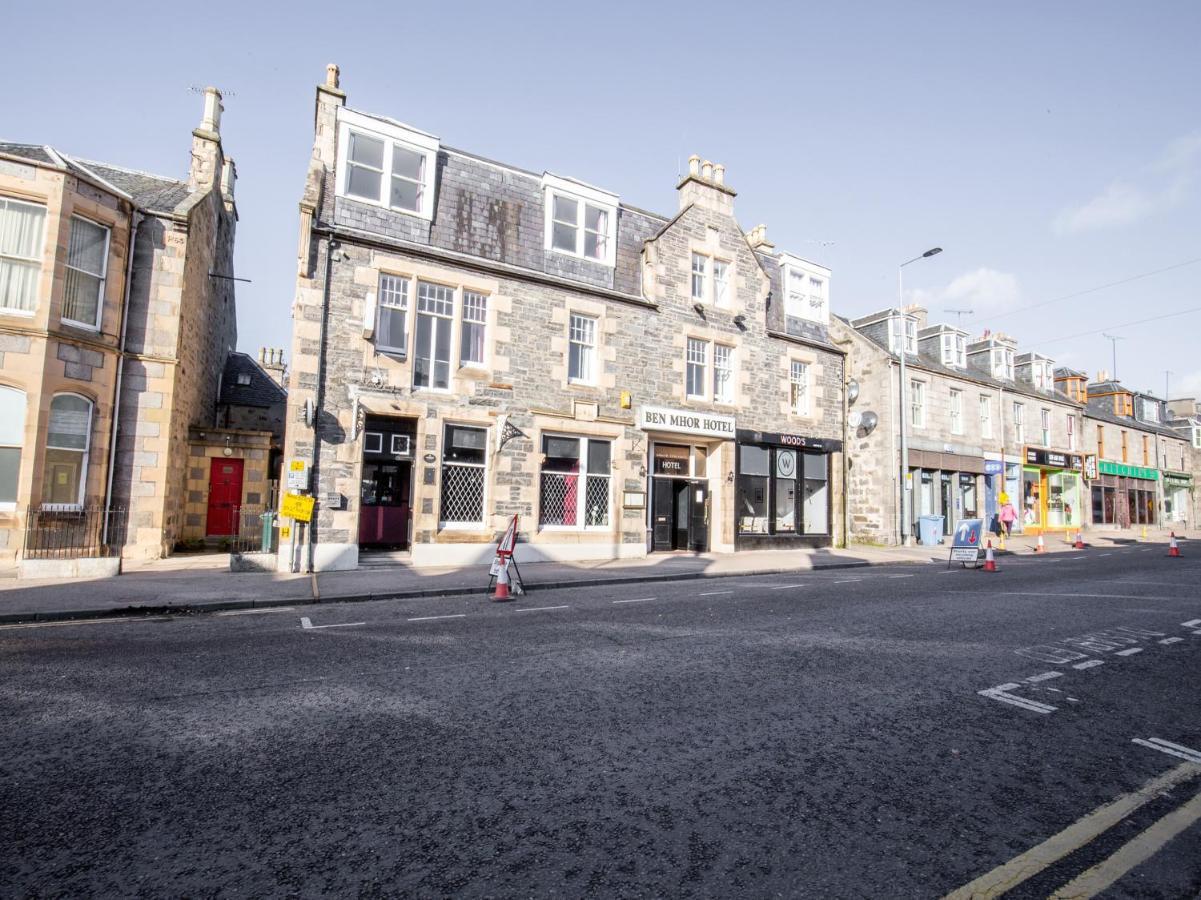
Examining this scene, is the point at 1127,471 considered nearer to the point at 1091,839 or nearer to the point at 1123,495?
the point at 1123,495

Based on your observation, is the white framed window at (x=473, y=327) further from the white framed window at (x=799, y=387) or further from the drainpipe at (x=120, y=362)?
the white framed window at (x=799, y=387)

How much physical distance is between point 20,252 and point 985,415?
110 ft

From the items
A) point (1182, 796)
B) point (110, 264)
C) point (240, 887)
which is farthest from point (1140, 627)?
point (110, 264)

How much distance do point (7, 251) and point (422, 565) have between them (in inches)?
428

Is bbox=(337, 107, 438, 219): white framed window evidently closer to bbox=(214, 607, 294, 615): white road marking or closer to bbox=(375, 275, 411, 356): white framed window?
bbox=(375, 275, 411, 356): white framed window

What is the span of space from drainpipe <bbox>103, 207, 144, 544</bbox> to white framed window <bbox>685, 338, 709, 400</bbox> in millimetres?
14633

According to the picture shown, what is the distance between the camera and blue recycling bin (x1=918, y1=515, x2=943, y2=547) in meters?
23.0

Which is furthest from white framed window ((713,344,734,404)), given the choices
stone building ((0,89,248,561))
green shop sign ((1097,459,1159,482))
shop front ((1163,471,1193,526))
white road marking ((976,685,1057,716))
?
shop front ((1163,471,1193,526))

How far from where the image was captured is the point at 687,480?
61.7 ft

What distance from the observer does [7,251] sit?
12.5 m

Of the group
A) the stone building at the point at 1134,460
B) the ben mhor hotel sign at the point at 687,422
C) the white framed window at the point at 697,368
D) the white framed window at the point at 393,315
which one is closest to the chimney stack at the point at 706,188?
the white framed window at the point at 697,368

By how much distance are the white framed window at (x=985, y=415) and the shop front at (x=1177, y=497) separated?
827 inches

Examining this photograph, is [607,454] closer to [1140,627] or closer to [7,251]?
[1140,627]

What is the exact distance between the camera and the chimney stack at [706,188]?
19000 millimetres
